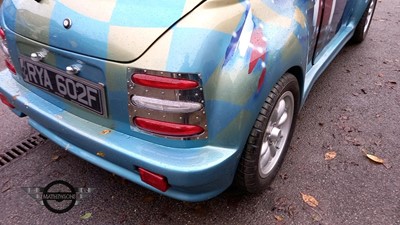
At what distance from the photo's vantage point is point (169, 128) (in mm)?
1592

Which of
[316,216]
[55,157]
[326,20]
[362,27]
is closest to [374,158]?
[316,216]

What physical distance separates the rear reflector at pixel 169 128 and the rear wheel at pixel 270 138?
0.35 meters

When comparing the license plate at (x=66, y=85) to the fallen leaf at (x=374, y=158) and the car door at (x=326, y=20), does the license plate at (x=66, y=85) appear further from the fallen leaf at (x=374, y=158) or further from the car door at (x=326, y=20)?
the fallen leaf at (x=374, y=158)

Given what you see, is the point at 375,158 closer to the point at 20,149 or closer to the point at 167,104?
the point at 167,104

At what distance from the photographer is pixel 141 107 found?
62.2 inches

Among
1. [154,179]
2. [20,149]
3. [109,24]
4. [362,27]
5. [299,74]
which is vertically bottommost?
[20,149]

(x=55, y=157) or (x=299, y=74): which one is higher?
(x=299, y=74)

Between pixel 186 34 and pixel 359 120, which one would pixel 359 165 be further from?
pixel 186 34

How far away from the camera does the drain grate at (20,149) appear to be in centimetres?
258

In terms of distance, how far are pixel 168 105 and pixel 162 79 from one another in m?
0.12

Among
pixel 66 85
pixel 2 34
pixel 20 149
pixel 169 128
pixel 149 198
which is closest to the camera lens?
pixel 169 128

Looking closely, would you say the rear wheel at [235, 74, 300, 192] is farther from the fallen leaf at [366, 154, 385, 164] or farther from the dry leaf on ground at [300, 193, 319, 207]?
the fallen leaf at [366, 154, 385, 164]

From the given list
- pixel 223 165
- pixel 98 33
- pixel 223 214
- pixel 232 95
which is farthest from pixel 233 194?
pixel 98 33

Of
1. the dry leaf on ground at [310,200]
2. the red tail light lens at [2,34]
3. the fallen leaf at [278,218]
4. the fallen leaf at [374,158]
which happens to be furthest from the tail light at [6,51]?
the fallen leaf at [374,158]
